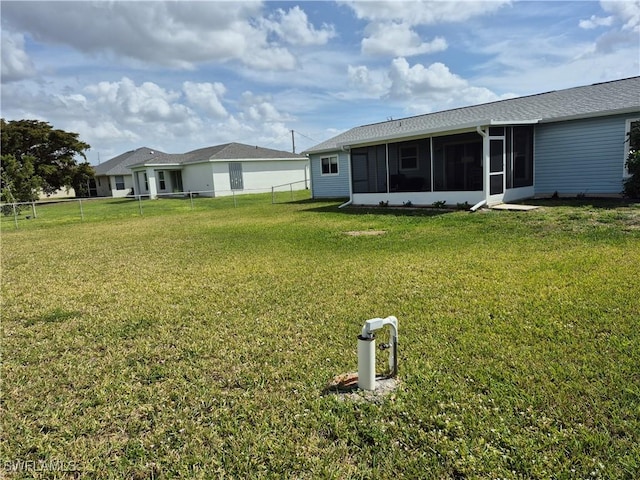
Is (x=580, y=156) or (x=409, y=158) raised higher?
(x=409, y=158)

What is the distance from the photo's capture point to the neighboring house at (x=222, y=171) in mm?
31469

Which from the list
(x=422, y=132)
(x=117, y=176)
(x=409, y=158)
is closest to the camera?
(x=422, y=132)

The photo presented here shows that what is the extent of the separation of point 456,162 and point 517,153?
79.0 inches

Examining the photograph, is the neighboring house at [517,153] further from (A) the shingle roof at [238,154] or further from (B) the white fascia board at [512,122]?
(A) the shingle roof at [238,154]

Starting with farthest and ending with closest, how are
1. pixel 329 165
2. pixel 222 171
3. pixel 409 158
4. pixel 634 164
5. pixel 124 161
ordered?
1. pixel 124 161
2. pixel 222 171
3. pixel 329 165
4. pixel 409 158
5. pixel 634 164

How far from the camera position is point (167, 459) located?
A: 94.3 inches

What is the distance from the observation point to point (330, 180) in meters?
22.1

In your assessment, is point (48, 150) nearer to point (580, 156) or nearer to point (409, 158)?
point (409, 158)

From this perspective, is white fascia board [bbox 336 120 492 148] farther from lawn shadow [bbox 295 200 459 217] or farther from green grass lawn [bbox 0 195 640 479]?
green grass lawn [bbox 0 195 640 479]

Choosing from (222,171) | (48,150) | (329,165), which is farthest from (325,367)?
(48,150)

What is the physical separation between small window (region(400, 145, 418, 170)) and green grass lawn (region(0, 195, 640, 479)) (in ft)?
25.4

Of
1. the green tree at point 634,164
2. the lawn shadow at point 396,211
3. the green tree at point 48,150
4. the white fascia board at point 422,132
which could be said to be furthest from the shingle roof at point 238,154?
the green tree at point 634,164

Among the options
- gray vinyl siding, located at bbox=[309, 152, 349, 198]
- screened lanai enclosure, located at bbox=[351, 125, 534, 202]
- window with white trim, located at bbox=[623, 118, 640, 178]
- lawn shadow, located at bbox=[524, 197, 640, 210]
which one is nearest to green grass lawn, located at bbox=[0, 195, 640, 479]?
lawn shadow, located at bbox=[524, 197, 640, 210]

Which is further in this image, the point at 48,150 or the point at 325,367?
the point at 48,150
